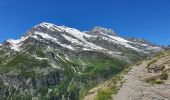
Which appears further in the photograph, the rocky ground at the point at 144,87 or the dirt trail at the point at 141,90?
the rocky ground at the point at 144,87

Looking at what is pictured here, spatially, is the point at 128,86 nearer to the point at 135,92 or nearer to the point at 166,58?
the point at 135,92

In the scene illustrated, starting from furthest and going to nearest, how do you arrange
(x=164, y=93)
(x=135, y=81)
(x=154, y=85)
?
(x=135, y=81) → (x=154, y=85) → (x=164, y=93)

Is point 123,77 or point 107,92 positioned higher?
point 123,77

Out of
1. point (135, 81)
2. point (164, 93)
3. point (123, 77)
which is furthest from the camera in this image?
point (123, 77)

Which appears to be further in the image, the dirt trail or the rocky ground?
the rocky ground

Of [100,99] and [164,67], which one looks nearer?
[100,99]

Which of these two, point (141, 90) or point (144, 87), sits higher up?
point (144, 87)

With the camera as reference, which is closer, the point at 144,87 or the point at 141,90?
the point at 141,90

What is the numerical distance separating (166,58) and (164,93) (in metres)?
6.94

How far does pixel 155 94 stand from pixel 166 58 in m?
7.11

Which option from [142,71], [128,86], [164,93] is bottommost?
[164,93]

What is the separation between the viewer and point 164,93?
20812 millimetres

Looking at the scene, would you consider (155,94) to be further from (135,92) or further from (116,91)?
(116,91)

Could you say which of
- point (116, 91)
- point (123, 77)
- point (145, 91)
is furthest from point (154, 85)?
point (123, 77)
